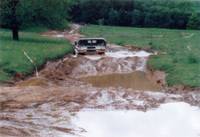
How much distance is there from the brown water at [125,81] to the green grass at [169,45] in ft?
3.03

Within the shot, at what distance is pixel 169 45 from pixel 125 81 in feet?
53.7

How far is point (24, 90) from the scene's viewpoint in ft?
67.5

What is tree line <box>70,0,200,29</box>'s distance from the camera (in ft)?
191

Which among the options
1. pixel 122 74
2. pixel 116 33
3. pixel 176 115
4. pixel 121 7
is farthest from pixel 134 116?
pixel 121 7

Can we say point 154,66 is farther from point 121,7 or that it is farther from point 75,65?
point 121,7

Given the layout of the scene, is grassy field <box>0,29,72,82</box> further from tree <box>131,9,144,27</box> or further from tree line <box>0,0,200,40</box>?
tree <box>131,9,144,27</box>

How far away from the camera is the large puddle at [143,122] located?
15.7 meters

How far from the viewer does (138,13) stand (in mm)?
57844

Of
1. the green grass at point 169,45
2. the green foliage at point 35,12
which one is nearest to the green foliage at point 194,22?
the green grass at point 169,45

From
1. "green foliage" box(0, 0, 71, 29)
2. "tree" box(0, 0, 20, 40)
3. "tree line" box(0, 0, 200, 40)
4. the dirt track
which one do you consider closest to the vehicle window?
the dirt track

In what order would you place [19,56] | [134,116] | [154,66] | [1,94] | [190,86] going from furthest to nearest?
[154,66] → [19,56] → [190,86] → [1,94] → [134,116]

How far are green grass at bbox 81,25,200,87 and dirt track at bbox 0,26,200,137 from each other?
2.50 ft

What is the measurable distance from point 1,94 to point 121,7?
39.6 m

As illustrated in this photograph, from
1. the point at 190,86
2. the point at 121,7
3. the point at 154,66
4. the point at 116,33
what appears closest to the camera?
the point at 190,86
